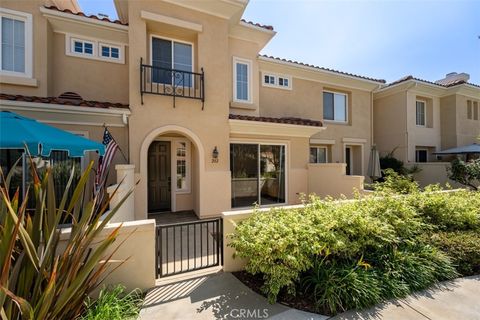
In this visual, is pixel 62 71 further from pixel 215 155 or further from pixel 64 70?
pixel 215 155

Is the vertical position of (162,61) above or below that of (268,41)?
below

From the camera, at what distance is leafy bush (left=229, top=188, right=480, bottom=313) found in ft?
12.1

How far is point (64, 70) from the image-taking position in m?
7.96

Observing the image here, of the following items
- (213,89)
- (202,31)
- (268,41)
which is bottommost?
(213,89)

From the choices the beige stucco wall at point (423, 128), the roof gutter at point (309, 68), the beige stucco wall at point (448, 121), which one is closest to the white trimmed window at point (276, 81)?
the roof gutter at point (309, 68)

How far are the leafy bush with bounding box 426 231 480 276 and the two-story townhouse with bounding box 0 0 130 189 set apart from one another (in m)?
9.24

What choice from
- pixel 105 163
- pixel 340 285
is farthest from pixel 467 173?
pixel 105 163

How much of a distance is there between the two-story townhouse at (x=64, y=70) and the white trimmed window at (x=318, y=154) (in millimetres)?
9847

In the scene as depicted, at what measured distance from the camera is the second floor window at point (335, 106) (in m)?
13.4

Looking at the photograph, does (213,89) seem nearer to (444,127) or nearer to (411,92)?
(411,92)

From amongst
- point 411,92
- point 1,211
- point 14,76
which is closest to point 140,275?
point 1,211

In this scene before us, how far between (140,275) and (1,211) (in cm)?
220

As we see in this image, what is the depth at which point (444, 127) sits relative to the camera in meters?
15.5

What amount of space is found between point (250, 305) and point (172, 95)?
6786 millimetres
